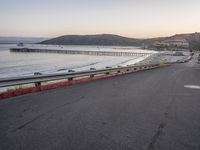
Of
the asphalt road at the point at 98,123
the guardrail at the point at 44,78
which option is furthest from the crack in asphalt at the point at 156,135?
the guardrail at the point at 44,78

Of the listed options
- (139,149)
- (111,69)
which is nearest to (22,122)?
(139,149)

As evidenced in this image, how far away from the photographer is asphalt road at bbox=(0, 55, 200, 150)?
4066 mm

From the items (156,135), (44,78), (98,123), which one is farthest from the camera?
(44,78)

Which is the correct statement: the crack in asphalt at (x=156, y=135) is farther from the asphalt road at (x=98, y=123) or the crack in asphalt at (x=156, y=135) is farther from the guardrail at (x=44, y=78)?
the guardrail at (x=44, y=78)

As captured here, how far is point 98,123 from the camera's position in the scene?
5.25m

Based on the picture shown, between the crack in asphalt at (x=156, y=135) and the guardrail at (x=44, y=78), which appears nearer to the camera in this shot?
the crack in asphalt at (x=156, y=135)

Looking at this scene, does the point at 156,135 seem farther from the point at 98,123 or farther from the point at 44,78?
the point at 44,78

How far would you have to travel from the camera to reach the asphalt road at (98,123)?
160 inches

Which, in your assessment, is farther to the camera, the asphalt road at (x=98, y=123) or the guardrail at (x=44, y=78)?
the guardrail at (x=44, y=78)

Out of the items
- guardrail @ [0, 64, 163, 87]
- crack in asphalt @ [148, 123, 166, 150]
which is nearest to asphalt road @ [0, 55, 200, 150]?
crack in asphalt @ [148, 123, 166, 150]

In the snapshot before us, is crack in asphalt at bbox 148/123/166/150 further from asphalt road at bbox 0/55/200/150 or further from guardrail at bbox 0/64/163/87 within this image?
guardrail at bbox 0/64/163/87

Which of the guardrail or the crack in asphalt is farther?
the guardrail

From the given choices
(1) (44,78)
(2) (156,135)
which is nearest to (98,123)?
(2) (156,135)

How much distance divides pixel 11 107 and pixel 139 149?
165 inches
